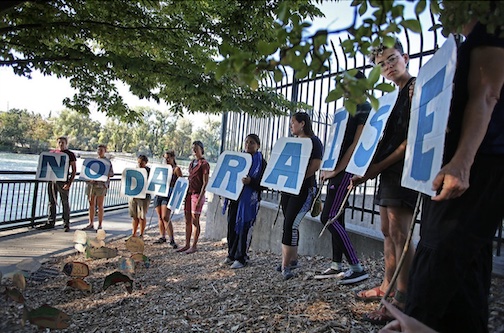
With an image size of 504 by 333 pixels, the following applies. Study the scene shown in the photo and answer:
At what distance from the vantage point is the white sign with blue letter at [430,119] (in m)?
1.41

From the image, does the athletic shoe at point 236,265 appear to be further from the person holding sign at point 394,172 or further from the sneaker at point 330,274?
the person holding sign at point 394,172

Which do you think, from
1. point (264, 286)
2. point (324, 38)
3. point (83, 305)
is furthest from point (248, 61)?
point (83, 305)

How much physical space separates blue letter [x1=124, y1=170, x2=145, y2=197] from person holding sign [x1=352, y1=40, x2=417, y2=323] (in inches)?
214

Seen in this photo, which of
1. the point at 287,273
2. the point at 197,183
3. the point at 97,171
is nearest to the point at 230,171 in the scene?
the point at 197,183

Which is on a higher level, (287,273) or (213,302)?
(287,273)

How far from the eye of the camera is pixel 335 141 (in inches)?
142

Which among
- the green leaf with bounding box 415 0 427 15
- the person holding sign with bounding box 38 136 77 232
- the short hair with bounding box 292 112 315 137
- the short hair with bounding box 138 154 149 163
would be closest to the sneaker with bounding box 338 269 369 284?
the short hair with bounding box 292 112 315 137

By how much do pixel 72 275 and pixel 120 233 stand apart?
12.1ft

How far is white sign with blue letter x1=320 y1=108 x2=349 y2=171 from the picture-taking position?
11.5 feet

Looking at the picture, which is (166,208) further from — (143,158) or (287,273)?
(287,273)

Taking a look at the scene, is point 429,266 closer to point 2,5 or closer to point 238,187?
point 2,5

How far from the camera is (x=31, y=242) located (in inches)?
257

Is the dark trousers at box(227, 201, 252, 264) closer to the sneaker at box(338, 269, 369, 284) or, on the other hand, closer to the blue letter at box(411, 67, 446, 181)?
the sneaker at box(338, 269, 369, 284)

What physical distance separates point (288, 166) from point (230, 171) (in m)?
1.34
